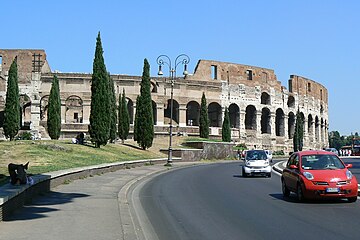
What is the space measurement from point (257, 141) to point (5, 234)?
69004mm

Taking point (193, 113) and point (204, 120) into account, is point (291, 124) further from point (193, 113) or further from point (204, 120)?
point (204, 120)

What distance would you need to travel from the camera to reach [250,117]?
258 feet

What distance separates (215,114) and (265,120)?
9217 millimetres

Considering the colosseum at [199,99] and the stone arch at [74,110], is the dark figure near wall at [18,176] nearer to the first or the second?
the colosseum at [199,99]

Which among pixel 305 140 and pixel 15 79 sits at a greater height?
pixel 15 79

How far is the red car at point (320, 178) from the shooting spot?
12656 mm

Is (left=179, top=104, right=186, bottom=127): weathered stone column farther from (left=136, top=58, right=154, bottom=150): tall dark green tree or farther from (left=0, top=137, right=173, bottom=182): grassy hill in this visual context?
(left=0, top=137, right=173, bottom=182): grassy hill

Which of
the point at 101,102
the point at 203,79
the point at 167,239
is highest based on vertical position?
the point at 203,79

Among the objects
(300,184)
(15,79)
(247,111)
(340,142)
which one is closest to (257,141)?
(247,111)

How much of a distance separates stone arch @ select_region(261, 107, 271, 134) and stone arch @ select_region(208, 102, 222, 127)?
8.27m

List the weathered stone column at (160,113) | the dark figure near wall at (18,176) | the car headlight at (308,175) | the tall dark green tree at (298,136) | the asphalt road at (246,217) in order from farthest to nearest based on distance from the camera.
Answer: the tall dark green tree at (298,136)
the weathered stone column at (160,113)
the car headlight at (308,175)
the dark figure near wall at (18,176)
the asphalt road at (246,217)

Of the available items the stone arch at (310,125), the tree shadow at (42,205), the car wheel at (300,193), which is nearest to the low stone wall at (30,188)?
the tree shadow at (42,205)

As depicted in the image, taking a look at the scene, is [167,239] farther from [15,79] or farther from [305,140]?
[305,140]

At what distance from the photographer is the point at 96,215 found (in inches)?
419
